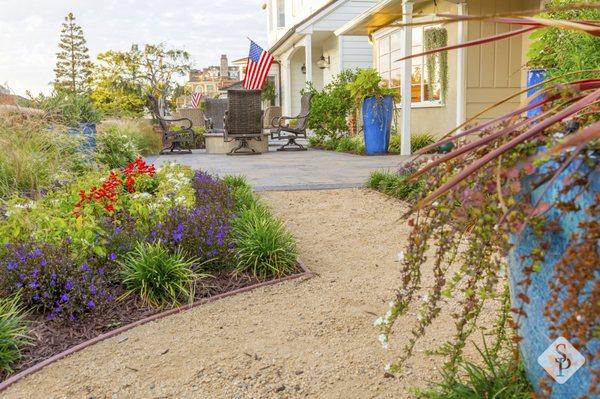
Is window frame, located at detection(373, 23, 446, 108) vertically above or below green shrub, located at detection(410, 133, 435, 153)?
above

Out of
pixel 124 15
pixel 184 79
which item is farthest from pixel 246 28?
pixel 124 15

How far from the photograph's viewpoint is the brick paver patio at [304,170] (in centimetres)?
647

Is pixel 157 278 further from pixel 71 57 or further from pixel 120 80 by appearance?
pixel 71 57

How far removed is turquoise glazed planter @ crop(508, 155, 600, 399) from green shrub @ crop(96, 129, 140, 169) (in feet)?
23.6

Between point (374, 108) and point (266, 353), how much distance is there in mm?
8134

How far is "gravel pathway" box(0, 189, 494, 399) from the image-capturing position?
Answer: 209 cm

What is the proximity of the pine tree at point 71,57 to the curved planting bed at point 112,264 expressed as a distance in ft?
149

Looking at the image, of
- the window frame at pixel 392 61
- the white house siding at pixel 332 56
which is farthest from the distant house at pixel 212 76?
the window frame at pixel 392 61

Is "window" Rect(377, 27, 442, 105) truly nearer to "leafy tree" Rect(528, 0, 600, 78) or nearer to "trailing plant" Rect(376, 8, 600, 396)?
"leafy tree" Rect(528, 0, 600, 78)

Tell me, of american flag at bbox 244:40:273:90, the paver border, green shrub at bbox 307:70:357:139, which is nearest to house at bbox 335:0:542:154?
green shrub at bbox 307:70:357:139

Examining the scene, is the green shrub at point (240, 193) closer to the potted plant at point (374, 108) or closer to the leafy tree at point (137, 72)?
the potted plant at point (374, 108)

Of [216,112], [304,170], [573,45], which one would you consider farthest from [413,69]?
[216,112]

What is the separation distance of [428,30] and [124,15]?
48.1ft

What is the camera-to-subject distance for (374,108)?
1002 cm
